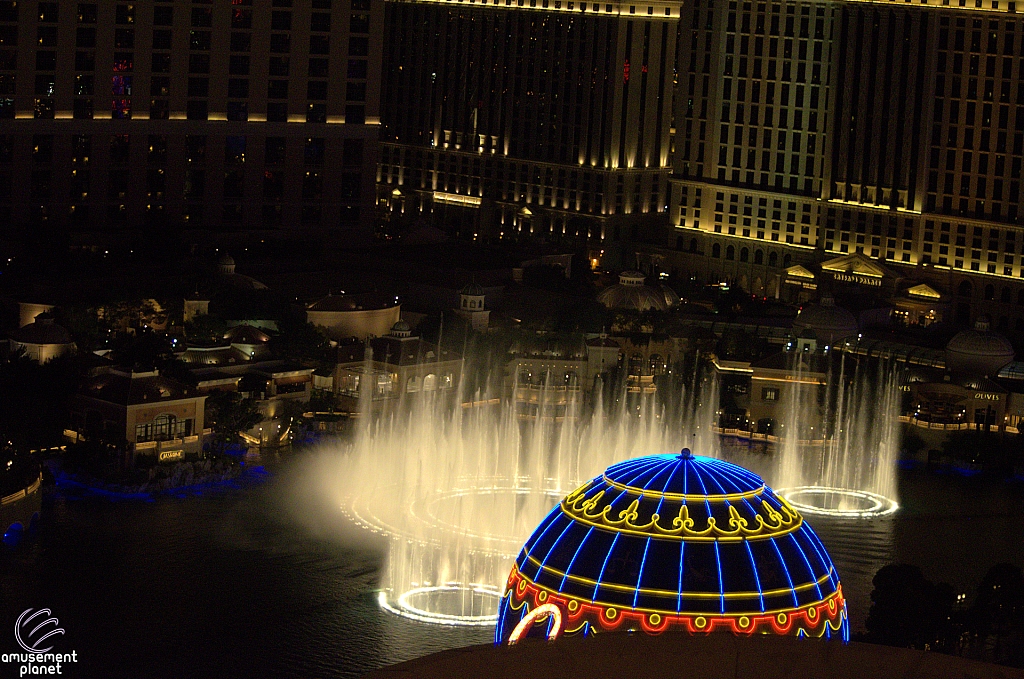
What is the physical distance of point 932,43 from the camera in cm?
7250

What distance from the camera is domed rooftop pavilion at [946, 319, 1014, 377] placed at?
57938 millimetres

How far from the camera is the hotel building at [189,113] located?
228 ft

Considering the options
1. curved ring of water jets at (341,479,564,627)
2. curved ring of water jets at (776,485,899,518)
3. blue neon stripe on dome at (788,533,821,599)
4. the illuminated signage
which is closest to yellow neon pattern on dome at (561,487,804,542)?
blue neon stripe on dome at (788,533,821,599)

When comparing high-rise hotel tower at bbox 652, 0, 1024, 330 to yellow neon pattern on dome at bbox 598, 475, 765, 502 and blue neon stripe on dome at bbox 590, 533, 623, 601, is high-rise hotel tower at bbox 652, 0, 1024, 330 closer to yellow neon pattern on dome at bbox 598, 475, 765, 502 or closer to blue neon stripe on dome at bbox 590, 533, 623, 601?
yellow neon pattern on dome at bbox 598, 475, 765, 502

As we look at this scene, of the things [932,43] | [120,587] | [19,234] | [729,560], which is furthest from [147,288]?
[729,560]

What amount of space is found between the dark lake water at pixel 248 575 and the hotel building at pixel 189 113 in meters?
28.6

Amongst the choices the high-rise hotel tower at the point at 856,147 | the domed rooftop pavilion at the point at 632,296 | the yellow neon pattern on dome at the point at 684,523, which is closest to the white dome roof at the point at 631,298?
the domed rooftop pavilion at the point at 632,296

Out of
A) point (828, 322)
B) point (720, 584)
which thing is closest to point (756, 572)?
point (720, 584)

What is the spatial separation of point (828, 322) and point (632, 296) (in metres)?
7.33

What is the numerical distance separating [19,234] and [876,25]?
1469 inches

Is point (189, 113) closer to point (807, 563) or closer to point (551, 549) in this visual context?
point (551, 549)

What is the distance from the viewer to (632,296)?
63656 mm

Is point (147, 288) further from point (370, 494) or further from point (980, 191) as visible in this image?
point (980, 191)

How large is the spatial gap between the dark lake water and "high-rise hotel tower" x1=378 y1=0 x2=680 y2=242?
41202mm
